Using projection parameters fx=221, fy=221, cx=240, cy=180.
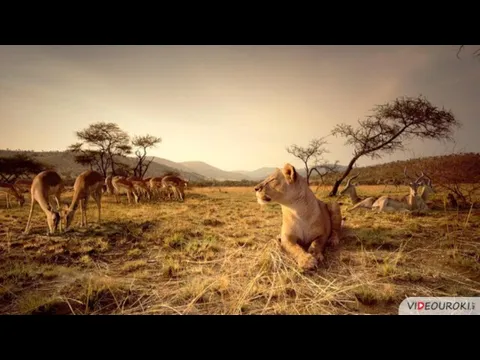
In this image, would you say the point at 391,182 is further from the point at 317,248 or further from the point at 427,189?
the point at 317,248

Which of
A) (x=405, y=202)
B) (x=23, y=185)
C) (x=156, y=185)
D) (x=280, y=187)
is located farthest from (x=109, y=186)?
(x=405, y=202)

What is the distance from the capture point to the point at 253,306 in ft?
7.33

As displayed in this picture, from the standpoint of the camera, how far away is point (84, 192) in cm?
353

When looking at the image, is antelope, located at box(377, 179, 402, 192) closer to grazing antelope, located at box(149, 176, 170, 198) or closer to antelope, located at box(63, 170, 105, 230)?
grazing antelope, located at box(149, 176, 170, 198)

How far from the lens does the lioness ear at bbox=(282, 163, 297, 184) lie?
7.85ft

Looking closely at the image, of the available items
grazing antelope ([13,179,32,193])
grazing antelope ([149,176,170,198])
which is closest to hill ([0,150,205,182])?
grazing antelope ([13,179,32,193])

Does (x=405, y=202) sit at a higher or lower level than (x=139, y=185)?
lower

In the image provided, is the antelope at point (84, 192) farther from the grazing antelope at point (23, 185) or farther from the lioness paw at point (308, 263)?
the lioness paw at point (308, 263)

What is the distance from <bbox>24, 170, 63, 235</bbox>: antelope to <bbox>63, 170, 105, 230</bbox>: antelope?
154 mm

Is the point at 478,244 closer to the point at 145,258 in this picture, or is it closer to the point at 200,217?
the point at 200,217

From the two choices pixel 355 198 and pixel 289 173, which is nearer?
pixel 289 173

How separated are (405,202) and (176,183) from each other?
435 centimetres

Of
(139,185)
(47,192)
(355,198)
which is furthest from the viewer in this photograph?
(139,185)

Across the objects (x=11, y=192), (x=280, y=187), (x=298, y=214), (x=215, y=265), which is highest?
(x=280, y=187)
